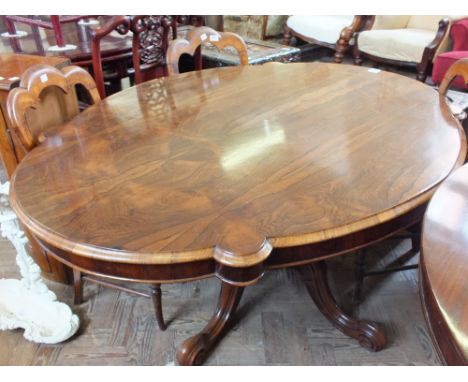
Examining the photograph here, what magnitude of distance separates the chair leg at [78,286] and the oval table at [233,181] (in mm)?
467

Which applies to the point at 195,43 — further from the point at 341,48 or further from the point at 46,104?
the point at 341,48

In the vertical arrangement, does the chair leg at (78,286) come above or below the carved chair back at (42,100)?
below

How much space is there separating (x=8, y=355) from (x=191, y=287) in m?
0.64

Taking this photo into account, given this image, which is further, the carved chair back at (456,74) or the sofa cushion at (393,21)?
the sofa cushion at (393,21)

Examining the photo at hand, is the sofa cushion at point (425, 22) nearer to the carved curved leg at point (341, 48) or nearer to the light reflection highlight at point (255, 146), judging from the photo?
the carved curved leg at point (341, 48)

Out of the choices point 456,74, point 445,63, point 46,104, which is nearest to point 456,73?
point 456,74

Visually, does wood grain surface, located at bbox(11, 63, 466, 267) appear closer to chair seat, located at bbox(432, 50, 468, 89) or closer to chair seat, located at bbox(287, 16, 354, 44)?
chair seat, located at bbox(432, 50, 468, 89)

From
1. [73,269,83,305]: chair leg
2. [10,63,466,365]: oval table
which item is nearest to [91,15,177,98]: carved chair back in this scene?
[10,63,466,365]: oval table

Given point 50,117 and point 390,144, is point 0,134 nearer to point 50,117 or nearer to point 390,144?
point 50,117

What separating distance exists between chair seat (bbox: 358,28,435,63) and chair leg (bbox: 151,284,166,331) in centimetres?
253

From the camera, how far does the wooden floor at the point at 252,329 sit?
49.3 inches

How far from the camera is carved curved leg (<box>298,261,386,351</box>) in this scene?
1225 mm

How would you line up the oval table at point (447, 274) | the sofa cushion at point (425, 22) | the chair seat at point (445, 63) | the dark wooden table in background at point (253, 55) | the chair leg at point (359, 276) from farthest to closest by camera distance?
the sofa cushion at point (425, 22) → the chair seat at point (445, 63) → the dark wooden table in background at point (253, 55) → the chair leg at point (359, 276) → the oval table at point (447, 274)

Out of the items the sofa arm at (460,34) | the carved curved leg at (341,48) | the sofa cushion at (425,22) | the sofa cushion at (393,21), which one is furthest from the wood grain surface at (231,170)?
the sofa cushion at (393,21)
